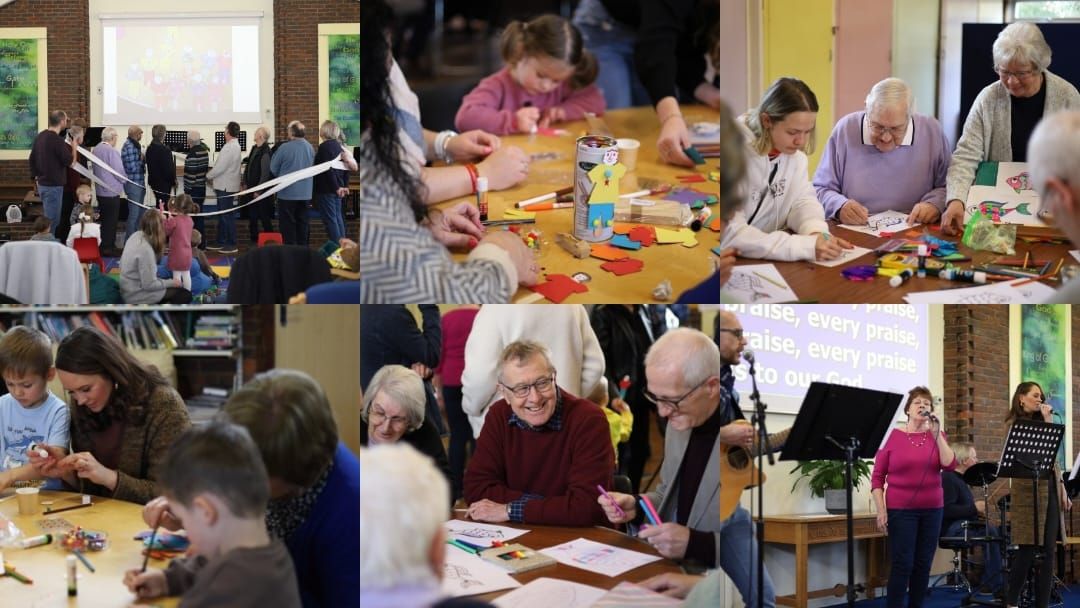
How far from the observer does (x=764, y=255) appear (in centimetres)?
333

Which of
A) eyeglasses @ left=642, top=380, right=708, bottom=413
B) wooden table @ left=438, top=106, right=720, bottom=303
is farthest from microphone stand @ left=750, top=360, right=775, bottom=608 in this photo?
wooden table @ left=438, top=106, right=720, bottom=303

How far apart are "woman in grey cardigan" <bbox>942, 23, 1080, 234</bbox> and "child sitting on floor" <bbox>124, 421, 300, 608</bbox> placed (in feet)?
7.28

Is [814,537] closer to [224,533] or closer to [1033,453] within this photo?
[1033,453]

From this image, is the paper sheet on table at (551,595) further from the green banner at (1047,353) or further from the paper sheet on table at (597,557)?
the green banner at (1047,353)

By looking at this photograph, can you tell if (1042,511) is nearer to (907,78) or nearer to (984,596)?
(984,596)

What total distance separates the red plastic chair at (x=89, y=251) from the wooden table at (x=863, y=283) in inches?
77.5

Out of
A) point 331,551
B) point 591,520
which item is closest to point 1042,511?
point 591,520

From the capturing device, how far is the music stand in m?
3.44

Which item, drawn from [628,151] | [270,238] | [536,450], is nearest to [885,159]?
[628,151]

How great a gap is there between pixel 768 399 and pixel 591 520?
26.7 inches

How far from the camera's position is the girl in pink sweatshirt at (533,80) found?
3139mm

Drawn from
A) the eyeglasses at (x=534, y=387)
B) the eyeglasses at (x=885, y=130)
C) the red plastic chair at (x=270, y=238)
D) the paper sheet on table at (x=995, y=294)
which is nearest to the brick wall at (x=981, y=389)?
the paper sheet on table at (x=995, y=294)

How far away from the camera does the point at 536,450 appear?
3.28 m

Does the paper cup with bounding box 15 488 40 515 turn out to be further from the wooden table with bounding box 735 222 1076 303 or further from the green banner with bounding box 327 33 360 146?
the wooden table with bounding box 735 222 1076 303
